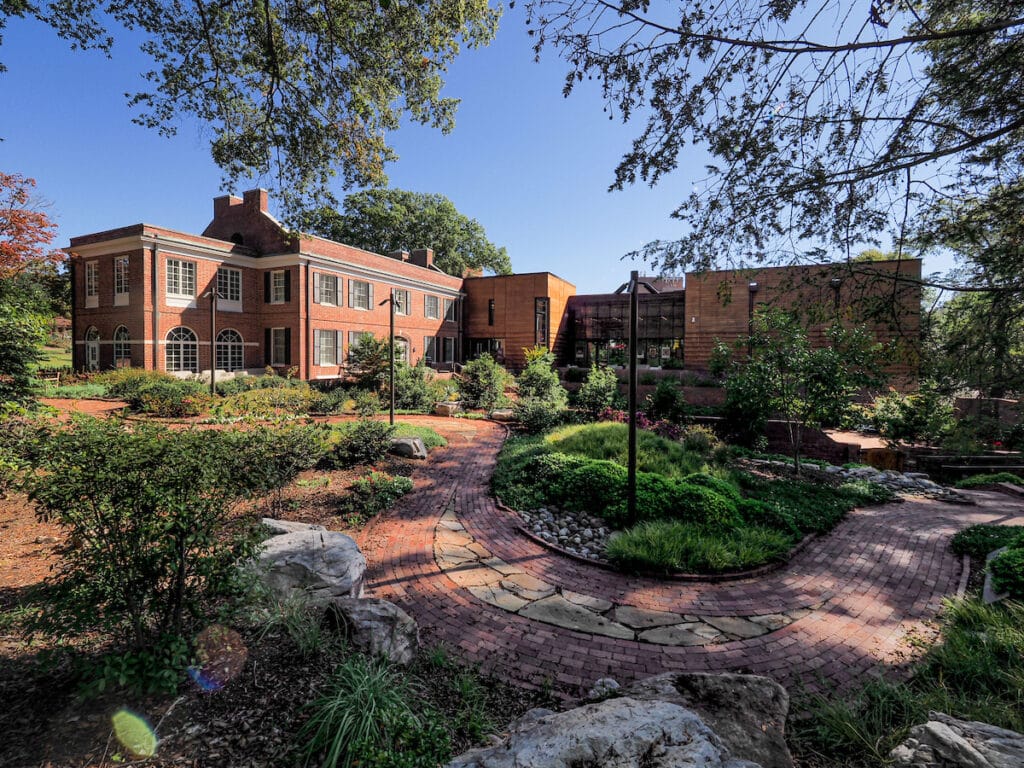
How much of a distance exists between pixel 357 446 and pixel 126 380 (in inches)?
532

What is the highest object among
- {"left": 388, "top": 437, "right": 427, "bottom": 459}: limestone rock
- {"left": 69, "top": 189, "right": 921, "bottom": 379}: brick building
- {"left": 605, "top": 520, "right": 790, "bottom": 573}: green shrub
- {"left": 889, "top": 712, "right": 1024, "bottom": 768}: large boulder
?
{"left": 69, "top": 189, "right": 921, "bottom": 379}: brick building

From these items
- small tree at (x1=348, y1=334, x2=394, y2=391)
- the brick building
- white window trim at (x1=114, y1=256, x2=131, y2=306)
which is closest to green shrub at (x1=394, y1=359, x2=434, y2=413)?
small tree at (x1=348, y1=334, x2=394, y2=391)

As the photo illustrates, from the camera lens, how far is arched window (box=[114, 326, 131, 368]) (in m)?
19.3

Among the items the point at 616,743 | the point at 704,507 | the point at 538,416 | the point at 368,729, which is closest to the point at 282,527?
the point at 368,729

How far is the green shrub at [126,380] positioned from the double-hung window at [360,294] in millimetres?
9488

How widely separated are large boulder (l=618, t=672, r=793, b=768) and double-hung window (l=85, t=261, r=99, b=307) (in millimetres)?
28065

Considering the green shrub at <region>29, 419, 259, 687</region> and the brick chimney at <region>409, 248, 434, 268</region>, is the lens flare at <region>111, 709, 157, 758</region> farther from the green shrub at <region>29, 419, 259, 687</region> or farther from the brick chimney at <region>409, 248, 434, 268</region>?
the brick chimney at <region>409, 248, 434, 268</region>

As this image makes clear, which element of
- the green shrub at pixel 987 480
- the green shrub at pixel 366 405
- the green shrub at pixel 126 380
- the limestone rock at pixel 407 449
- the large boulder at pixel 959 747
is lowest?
the green shrub at pixel 987 480

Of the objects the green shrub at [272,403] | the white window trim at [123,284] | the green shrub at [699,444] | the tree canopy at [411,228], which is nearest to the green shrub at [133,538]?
the green shrub at [272,403]

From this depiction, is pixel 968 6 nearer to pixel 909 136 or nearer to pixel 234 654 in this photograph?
pixel 909 136

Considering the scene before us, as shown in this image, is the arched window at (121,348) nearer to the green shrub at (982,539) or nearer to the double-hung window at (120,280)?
the double-hung window at (120,280)

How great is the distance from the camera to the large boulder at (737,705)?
217 centimetres

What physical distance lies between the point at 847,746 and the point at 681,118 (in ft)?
17.3

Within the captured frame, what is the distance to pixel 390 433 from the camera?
899 cm
